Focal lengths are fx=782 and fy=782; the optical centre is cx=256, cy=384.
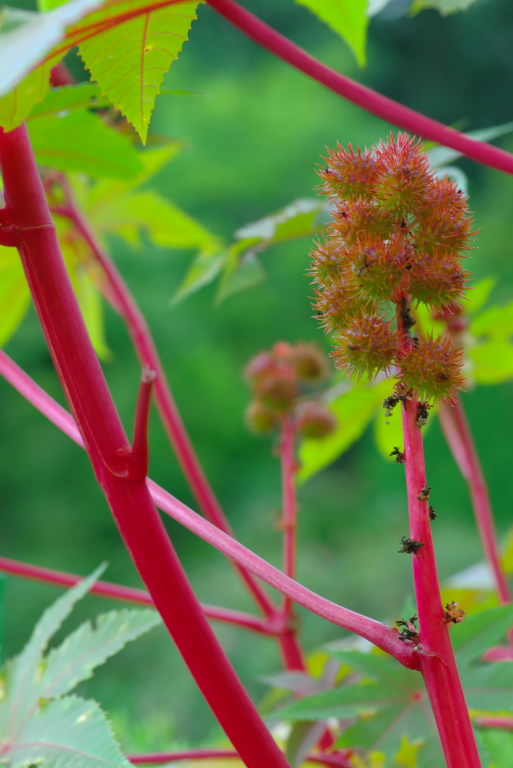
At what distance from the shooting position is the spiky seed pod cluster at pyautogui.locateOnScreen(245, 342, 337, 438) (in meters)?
0.55

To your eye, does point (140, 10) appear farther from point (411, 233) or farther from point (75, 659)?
point (75, 659)

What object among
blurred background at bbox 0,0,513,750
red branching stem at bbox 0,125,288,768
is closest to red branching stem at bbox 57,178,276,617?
red branching stem at bbox 0,125,288,768

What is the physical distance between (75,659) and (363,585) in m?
2.47

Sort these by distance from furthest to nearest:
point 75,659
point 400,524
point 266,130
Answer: point 266,130
point 400,524
point 75,659

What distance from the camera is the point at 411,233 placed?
20 centimetres

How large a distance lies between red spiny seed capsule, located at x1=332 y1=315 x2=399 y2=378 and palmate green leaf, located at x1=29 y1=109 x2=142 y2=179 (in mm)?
163

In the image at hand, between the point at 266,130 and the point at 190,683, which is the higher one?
the point at 266,130

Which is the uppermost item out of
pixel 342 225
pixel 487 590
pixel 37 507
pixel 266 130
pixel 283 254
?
pixel 266 130

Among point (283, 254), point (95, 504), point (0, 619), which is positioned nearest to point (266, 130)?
point (283, 254)

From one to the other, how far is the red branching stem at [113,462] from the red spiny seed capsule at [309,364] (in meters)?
0.37

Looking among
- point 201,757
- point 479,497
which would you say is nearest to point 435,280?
point 201,757

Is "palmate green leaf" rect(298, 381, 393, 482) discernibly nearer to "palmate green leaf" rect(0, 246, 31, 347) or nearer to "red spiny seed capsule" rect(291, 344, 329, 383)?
"red spiny seed capsule" rect(291, 344, 329, 383)

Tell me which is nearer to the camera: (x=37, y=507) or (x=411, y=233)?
(x=411, y=233)

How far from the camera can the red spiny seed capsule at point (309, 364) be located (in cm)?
58
